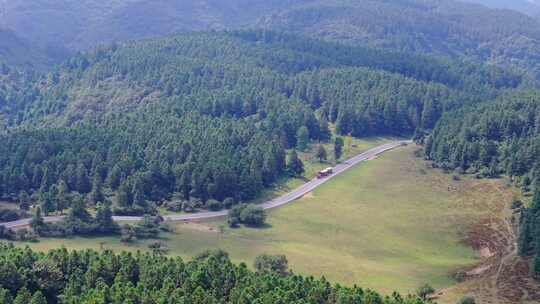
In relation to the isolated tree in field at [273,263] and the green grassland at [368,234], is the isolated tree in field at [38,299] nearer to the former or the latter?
the isolated tree in field at [273,263]

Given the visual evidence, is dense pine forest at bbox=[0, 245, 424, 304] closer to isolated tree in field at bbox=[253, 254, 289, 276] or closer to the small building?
isolated tree in field at bbox=[253, 254, 289, 276]

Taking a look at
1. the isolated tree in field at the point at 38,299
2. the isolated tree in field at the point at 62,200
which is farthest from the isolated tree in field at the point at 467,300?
the isolated tree in field at the point at 62,200

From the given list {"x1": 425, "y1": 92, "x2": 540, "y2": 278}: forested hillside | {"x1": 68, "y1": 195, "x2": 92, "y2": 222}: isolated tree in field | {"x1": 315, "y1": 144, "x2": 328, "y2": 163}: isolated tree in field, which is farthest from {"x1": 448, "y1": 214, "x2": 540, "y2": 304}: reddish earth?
{"x1": 68, "y1": 195, "x2": 92, "y2": 222}: isolated tree in field

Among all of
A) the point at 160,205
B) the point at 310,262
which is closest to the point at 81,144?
the point at 160,205

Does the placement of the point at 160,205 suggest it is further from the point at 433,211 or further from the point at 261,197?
the point at 433,211

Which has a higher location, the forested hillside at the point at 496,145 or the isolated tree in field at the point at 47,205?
the forested hillside at the point at 496,145

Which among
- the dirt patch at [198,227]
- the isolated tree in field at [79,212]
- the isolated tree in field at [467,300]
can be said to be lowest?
the isolated tree in field at [467,300]
